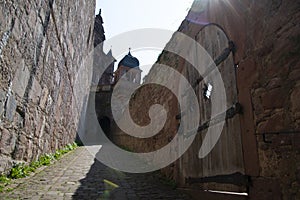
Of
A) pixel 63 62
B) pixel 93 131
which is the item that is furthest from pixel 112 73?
pixel 63 62

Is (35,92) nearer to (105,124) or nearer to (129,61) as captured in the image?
(105,124)

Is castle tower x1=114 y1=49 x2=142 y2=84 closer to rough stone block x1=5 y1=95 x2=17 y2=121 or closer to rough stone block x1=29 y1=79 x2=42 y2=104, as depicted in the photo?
rough stone block x1=29 y1=79 x2=42 y2=104

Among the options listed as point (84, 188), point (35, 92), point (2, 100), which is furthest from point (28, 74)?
point (84, 188)

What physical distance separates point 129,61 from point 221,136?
20.8 meters

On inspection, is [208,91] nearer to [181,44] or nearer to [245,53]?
[245,53]

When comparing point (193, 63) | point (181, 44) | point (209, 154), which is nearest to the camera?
point (209, 154)

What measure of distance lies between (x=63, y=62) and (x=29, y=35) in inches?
98.0

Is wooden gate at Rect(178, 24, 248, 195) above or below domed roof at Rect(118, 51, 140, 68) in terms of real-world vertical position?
below

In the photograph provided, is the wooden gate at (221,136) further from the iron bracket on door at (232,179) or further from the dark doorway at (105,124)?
the dark doorway at (105,124)

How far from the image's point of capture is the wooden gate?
6.81 ft

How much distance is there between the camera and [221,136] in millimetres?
2377

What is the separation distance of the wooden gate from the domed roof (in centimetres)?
1925

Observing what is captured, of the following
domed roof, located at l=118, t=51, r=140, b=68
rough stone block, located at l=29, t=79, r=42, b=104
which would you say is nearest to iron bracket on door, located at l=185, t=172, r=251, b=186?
rough stone block, located at l=29, t=79, r=42, b=104

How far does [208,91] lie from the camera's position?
9.02 feet
